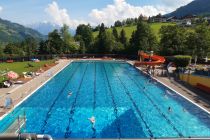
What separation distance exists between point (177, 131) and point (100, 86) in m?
16.3

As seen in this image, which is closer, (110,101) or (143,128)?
(143,128)

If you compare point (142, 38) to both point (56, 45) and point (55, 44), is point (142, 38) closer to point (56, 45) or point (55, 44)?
point (56, 45)

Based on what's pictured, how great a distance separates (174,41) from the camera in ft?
184

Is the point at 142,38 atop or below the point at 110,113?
atop

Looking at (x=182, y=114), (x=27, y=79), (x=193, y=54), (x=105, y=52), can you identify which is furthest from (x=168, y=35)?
(x=182, y=114)

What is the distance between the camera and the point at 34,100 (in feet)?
89.5

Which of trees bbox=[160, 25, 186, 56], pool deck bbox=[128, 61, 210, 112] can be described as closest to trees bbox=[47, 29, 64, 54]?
trees bbox=[160, 25, 186, 56]

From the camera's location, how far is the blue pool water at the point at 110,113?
63.9 feet

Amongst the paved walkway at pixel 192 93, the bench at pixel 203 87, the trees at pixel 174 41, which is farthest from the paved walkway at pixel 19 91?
the trees at pixel 174 41

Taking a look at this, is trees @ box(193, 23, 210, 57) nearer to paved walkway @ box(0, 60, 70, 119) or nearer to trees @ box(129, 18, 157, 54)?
trees @ box(129, 18, 157, 54)

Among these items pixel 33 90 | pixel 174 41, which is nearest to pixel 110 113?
pixel 33 90

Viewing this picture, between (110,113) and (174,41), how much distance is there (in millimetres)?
36479

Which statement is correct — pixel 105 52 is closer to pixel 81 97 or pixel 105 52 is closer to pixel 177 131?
pixel 81 97

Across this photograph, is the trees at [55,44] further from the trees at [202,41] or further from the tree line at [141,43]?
the trees at [202,41]
